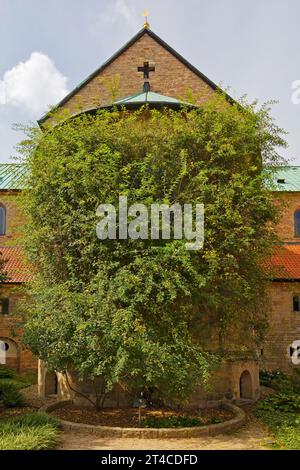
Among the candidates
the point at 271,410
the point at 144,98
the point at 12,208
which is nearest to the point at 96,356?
the point at 271,410

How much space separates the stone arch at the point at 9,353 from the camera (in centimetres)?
2283

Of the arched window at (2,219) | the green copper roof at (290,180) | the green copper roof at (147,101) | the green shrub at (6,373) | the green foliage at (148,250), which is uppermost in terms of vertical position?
the green copper roof at (290,180)

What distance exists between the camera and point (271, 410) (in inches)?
584

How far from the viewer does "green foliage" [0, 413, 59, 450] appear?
9.66 metres

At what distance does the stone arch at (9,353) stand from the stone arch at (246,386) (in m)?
11.7

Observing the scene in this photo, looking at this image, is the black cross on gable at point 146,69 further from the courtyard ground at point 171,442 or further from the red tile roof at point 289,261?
the courtyard ground at point 171,442

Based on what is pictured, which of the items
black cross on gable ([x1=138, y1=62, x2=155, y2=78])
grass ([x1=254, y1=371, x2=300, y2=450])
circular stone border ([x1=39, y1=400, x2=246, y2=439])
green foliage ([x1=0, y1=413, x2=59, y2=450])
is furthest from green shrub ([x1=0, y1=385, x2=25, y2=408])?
black cross on gable ([x1=138, y1=62, x2=155, y2=78])

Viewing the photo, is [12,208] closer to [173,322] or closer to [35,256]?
[35,256]

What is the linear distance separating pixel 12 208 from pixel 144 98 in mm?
15119

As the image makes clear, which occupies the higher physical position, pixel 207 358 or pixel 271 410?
pixel 207 358

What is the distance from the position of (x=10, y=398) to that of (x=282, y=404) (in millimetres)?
9185

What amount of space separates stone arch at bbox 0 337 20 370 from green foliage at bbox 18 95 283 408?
33.2ft

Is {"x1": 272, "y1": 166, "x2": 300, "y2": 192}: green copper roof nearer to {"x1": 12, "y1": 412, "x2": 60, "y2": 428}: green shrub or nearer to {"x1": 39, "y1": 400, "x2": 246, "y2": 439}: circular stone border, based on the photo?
{"x1": 39, "y1": 400, "x2": 246, "y2": 439}: circular stone border

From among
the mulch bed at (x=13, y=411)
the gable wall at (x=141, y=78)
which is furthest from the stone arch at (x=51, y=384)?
the gable wall at (x=141, y=78)
